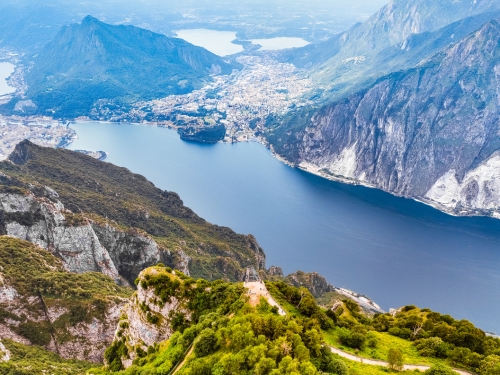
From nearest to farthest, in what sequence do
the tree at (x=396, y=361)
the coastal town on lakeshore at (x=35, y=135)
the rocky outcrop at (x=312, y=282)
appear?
the tree at (x=396, y=361) < the rocky outcrop at (x=312, y=282) < the coastal town on lakeshore at (x=35, y=135)

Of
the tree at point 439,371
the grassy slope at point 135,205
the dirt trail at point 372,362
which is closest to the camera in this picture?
the tree at point 439,371

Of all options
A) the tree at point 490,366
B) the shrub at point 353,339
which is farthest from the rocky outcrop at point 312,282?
the tree at point 490,366

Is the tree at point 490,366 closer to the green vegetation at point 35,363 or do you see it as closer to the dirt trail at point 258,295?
the dirt trail at point 258,295

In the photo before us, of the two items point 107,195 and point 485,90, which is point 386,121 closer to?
point 485,90

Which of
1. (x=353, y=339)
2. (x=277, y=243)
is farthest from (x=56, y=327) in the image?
(x=277, y=243)

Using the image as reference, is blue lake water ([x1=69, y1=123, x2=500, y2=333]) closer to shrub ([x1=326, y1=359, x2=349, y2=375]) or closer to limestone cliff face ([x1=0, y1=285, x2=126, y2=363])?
limestone cliff face ([x1=0, y1=285, x2=126, y2=363])

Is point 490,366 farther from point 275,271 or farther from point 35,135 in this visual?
point 35,135

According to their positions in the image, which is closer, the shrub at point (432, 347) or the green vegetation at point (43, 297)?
the shrub at point (432, 347)

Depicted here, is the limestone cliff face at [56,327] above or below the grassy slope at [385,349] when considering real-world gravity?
below

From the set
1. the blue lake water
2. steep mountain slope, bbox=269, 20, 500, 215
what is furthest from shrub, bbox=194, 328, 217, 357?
steep mountain slope, bbox=269, 20, 500, 215
